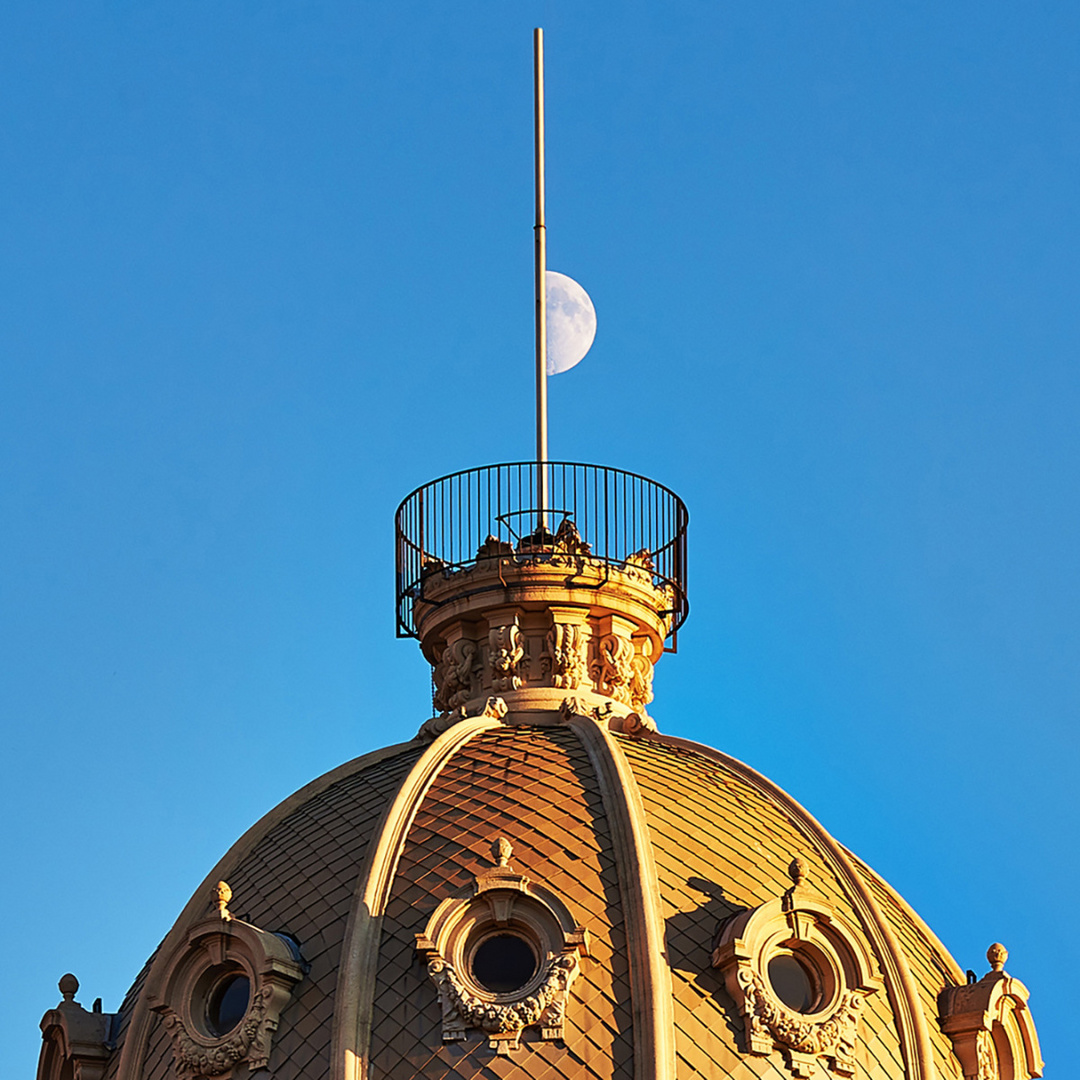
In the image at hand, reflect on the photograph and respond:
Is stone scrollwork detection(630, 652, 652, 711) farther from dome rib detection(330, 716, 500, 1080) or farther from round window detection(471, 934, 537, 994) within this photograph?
round window detection(471, 934, 537, 994)

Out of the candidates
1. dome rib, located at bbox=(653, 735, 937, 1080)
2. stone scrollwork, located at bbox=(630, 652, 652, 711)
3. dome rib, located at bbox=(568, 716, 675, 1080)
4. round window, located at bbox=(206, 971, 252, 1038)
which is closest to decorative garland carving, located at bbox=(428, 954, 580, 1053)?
dome rib, located at bbox=(568, 716, 675, 1080)

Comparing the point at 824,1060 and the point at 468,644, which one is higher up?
the point at 468,644

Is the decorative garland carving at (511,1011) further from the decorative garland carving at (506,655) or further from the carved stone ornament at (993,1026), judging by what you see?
the decorative garland carving at (506,655)

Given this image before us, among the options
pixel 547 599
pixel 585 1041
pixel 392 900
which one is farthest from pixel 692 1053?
pixel 547 599

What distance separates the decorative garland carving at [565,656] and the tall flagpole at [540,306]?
7.92 feet

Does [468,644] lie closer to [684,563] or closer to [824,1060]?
[684,563]

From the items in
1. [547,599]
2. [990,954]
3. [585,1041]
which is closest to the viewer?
[585,1041]

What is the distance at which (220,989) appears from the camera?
148 ft

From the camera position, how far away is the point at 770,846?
155 feet

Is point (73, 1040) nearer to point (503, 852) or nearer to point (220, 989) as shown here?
point (220, 989)

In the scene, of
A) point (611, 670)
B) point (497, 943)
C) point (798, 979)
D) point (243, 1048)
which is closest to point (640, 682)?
point (611, 670)

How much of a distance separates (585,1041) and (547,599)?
9887mm

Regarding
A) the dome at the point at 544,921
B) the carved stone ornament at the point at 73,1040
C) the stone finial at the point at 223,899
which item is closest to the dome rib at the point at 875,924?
the dome at the point at 544,921

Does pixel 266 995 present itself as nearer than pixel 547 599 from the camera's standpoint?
Yes
